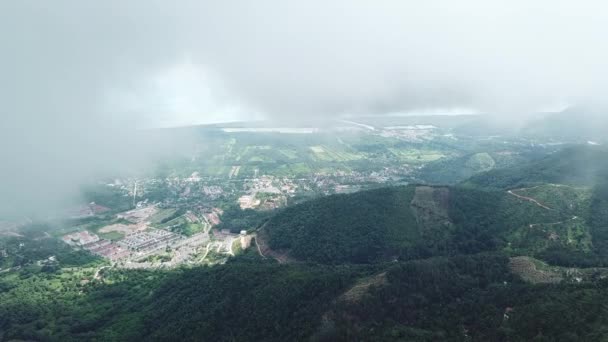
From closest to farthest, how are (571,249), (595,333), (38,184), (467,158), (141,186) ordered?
(595,333) → (571,249) → (38,184) → (141,186) → (467,158)

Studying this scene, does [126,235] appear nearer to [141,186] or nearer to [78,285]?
[78,285]

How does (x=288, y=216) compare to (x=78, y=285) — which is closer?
(x=78, y=285)

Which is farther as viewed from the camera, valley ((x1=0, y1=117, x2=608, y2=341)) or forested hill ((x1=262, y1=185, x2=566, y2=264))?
forested hill ((x1=262, y1=185, x2=566, y2=264))

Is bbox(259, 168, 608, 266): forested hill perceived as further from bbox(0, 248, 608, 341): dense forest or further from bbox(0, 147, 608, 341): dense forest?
bbox(0, 248, 608, 341): dense forest

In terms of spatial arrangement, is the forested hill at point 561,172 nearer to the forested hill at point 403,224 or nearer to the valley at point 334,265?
the valley at point 334,265

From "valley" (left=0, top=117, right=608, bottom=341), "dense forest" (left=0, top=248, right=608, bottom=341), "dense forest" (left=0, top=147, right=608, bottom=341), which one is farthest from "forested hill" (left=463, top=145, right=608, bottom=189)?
"dense forest" (left=0, top=248, right=608, bottom=341)

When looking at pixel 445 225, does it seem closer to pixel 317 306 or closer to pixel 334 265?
pixel 334 265

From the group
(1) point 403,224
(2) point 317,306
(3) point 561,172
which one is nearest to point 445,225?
(1) point 403,224

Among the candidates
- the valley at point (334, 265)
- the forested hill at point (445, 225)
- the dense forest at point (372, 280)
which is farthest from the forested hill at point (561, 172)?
the forested hill at point (445, 225)

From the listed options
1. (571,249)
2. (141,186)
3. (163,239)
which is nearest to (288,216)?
(163,239)
